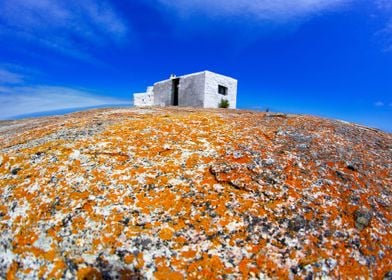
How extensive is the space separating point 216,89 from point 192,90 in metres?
2.56

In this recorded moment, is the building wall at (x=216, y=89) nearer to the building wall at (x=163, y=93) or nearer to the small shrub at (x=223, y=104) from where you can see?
the small shrub at (x=223, y=104)

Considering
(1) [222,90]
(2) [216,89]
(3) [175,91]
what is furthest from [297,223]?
(3) [175,91]

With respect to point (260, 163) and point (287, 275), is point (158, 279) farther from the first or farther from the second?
point (260, 163)

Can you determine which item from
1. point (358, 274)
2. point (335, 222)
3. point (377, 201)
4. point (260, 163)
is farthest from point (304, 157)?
point (358, 274)

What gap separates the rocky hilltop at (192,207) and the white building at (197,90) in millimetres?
23232

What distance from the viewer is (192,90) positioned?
1130 inches

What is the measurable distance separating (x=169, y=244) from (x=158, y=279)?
1.14ft

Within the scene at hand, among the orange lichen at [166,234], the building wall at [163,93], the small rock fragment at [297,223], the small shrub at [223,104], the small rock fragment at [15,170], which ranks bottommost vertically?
the orange lichen at [166,234]

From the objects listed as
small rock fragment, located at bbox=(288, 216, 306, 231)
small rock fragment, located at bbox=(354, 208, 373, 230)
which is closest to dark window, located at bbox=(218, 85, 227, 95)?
small rock fragment, located at bbox=(354, 208, 373, 230)

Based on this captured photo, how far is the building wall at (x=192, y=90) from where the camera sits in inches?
1093

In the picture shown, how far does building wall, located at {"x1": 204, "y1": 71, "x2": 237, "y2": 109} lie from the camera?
27.7m

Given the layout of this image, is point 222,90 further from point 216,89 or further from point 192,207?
point 192,207

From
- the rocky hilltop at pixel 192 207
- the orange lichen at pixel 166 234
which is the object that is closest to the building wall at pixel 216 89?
the rocky hilltop at pixel 192 207

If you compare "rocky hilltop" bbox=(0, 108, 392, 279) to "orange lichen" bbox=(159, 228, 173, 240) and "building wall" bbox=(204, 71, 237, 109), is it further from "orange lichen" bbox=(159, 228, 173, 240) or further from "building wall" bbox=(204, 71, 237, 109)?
"building wall" bbox=(204, 71, 237, 109)
